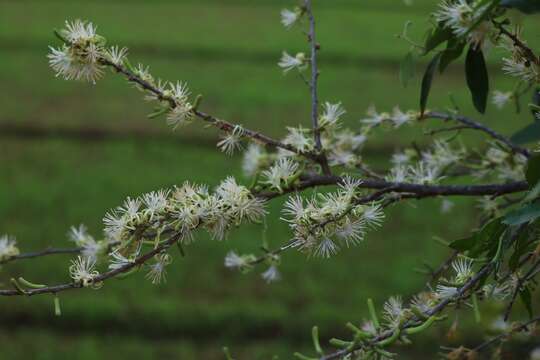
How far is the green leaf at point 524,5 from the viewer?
407 millimetres

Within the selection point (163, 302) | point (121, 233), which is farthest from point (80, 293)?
point (121, 233)

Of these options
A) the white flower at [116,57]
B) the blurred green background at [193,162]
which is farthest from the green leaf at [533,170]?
the white flower at [116,57]

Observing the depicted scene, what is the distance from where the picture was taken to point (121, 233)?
1.37 feet

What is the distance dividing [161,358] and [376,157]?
0.93 meters

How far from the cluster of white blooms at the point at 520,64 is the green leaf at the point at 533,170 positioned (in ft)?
0.21

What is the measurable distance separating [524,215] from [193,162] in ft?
5.31

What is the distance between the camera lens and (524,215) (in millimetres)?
379

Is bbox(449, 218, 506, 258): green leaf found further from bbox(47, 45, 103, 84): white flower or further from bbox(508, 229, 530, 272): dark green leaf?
bbox(47, 45, 103, 84): white flower

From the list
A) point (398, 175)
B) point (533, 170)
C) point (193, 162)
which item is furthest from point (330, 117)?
point (193, 162)

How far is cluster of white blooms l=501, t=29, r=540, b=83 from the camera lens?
423 millimetres

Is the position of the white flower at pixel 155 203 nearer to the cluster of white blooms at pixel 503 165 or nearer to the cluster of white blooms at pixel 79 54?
the cluster of white blooms at pixel 79 54

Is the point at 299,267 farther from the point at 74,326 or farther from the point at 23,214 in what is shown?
the point at 23,214

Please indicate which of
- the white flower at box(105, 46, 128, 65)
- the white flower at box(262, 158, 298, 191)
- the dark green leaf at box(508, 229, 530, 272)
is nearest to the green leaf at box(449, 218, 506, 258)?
the dark green leaf at box(508, 229, 530, 272)

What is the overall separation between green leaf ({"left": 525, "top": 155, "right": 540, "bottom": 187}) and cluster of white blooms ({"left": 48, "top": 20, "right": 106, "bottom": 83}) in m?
0.24
